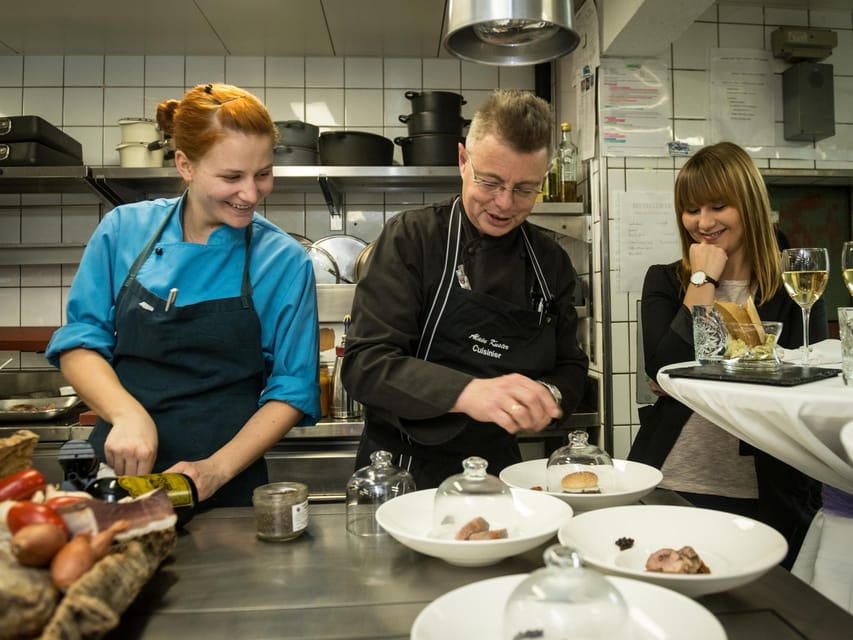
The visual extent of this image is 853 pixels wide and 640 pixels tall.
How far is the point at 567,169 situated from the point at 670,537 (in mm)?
2434

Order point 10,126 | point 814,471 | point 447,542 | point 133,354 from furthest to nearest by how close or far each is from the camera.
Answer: point 10,126
point 133,354
point 814,471
point 447,542

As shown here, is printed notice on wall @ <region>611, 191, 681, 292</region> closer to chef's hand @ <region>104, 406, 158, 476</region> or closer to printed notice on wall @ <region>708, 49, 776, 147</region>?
printed notice on wall @ <region>708, 49, 776, 147</region>

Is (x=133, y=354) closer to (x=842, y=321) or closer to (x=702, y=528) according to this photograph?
(x=702, y=528)

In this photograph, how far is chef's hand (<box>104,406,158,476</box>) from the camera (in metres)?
1.22

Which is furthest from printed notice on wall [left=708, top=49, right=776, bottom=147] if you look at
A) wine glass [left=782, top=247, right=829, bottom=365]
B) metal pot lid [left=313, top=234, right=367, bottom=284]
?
wine glass [left=782, top=247, right=829, bottom=365]

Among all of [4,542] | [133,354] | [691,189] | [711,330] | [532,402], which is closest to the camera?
[4,542]

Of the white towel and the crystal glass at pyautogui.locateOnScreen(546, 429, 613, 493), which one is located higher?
the white towel

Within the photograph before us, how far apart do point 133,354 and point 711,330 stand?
120cm

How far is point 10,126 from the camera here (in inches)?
117

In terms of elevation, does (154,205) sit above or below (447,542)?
above

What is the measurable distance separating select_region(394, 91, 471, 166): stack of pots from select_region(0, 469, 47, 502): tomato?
2.45 metres

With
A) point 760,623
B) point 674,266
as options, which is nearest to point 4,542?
point 760,623

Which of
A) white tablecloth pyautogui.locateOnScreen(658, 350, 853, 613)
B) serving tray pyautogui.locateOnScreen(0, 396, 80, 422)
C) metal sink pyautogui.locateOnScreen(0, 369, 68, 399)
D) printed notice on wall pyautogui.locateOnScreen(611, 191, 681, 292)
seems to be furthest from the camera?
metal sink pyautogui.locateOnScreen(0, 369, 68, 399)

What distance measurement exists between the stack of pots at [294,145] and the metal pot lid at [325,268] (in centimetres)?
41
